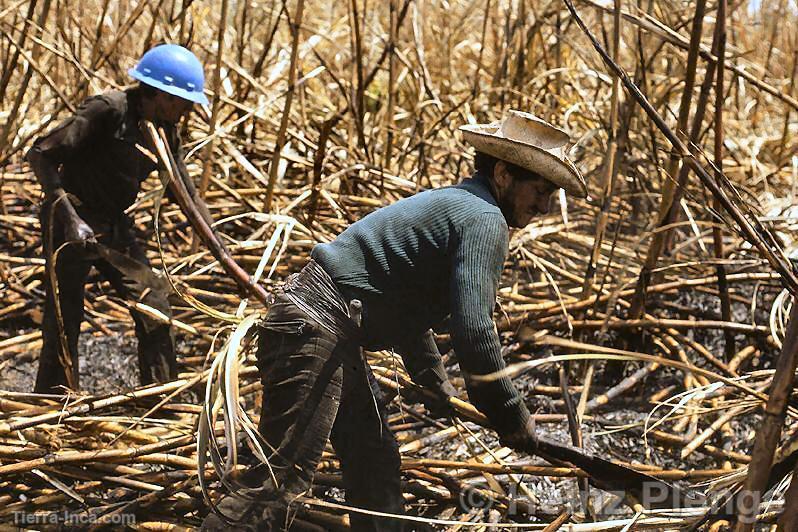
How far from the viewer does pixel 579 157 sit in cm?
499

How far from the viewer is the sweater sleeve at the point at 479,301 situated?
226cm

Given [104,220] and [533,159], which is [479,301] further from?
[104,220]

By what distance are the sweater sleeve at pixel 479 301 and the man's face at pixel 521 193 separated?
0.60 ft

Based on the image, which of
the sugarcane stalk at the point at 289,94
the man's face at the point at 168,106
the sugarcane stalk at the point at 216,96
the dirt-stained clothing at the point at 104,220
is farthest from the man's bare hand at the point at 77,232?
the sugarcane stalk at the point at 289,94

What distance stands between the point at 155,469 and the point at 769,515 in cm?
184

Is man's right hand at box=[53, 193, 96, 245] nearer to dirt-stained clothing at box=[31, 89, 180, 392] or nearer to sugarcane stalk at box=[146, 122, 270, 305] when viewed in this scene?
dirt-stained clothing at box=[31, 89, 180, 392]

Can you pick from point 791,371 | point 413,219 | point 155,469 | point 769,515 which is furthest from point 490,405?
point 155,469

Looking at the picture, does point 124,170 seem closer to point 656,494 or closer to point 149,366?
point 149,366

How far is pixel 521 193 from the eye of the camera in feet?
8.20

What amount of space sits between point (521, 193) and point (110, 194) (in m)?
1.80

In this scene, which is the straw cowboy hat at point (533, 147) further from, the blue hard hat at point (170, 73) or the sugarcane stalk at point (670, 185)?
the blue hard hat at point (170, 73)

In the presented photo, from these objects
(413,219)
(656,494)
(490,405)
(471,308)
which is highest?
(413,219)

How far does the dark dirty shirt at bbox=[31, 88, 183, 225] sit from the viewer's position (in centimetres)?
337

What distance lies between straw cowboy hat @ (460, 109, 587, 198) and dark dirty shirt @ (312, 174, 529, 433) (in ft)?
0.34
